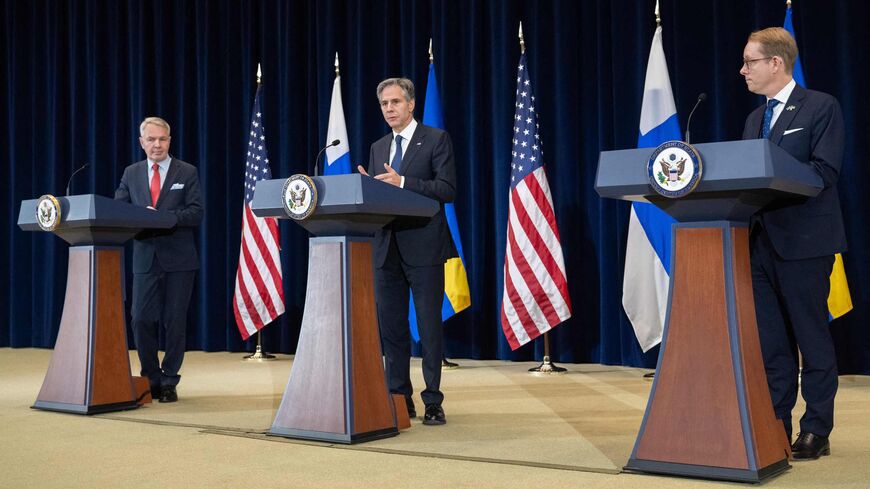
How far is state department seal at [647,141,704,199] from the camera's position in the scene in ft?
7.88

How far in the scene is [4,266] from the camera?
28.3 ft

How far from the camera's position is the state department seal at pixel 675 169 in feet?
7.88

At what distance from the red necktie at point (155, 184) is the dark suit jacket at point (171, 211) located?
19 mm

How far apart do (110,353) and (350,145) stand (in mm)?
3400

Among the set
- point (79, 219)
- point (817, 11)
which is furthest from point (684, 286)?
point (817, 11)

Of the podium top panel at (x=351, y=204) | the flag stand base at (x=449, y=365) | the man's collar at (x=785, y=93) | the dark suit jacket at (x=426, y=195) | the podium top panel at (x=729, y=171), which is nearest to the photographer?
the podium top panel at (x=729, y=171)

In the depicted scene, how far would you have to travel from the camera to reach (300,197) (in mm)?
3043

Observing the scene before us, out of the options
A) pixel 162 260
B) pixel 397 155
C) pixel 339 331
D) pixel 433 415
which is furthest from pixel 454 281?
pixel 339 331

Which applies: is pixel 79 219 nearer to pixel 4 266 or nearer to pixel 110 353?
pixel 110 353

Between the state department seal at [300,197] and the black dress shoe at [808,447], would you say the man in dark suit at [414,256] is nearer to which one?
the state department seal at [300,197]

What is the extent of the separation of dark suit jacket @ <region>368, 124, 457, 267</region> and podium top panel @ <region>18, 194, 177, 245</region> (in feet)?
3.68

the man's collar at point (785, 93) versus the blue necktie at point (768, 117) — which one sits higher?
the man's collar at point (785, 93)

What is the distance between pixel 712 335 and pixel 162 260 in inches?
112

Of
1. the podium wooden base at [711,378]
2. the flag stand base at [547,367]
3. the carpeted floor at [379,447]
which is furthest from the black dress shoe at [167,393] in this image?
the podium wooden base at [711,378]
